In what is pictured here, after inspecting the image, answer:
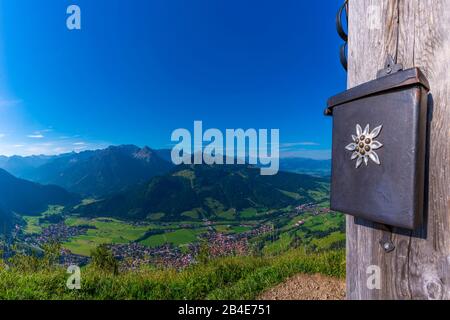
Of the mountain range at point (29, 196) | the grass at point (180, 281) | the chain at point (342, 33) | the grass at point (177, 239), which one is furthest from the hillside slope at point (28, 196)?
the chain at point (342, 33)

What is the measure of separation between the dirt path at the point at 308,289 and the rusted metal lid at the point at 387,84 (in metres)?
3.30

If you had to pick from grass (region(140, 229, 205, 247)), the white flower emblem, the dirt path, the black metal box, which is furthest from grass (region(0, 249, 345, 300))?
grass (region(140, 229, 205, 247))

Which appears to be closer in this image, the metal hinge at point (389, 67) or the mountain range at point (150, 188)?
the metal hinge at point (389, 67)

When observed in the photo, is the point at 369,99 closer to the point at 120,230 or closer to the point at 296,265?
the point at 296,265

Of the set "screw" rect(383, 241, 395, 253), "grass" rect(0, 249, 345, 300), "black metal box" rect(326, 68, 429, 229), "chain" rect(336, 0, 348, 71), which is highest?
"chain" rect(336, 0, 348, 71)

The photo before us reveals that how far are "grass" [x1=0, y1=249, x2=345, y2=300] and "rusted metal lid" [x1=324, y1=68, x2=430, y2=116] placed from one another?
3.37 metres

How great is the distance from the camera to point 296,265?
14.1 ft

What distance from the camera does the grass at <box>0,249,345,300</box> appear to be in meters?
3.64

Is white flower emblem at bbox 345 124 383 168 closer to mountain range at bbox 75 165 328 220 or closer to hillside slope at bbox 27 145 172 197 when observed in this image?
mountain range at bbox 75 165 328 220

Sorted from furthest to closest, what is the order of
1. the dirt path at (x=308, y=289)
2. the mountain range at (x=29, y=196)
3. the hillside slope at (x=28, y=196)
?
the hillside slope at (x=28, y=196) < the mountain range at (x=29, y=196) < the dirt path at (x=308, y=289)

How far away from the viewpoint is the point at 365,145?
48.9 inches

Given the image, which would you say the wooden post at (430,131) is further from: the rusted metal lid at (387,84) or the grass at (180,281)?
the grass at (180,281)

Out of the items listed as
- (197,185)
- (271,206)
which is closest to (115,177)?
(197,185)

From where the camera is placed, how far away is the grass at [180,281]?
3.64m
